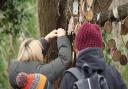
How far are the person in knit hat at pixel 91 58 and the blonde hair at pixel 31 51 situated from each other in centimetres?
106

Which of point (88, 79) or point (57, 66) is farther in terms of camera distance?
point (57, 66)

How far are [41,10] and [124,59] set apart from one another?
1520 mm

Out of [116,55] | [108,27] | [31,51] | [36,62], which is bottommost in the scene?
[116,55]

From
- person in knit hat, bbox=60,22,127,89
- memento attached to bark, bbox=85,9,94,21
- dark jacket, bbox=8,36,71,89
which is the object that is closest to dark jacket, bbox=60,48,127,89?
person in knit hat, bbox=60,22,127,89

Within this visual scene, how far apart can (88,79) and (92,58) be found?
0.19m

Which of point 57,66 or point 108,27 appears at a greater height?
point 108,27

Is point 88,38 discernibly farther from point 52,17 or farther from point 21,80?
point 52,17

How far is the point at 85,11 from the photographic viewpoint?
5875mm

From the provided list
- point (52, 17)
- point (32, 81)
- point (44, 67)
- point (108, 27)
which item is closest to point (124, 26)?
point (108, 27)

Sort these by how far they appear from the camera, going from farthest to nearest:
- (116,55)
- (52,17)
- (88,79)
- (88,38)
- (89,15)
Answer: (52,17) → (116,55) → (89,15) → (88,38) → (88,79)

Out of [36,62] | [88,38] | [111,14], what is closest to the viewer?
[88,38]

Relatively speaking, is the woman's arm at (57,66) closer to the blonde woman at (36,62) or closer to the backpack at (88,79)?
the blonde woman at (36,62)

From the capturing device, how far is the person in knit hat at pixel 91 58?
4363mm

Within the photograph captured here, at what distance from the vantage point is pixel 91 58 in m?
4.38
